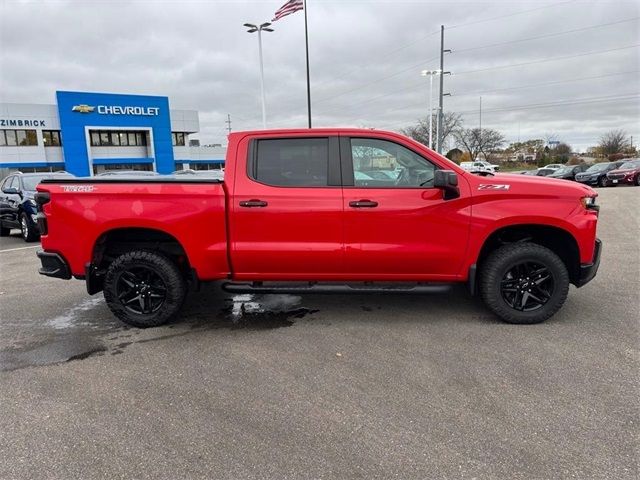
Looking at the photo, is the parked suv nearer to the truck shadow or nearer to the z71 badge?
the truck shadow

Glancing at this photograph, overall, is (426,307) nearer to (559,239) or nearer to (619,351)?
(559,239)

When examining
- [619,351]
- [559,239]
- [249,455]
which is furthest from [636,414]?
[249,455]

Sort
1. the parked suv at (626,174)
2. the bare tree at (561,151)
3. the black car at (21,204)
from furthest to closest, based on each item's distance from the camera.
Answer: the bare tree at (561,151), the parked suv at (626,174), the black car at (21,204)

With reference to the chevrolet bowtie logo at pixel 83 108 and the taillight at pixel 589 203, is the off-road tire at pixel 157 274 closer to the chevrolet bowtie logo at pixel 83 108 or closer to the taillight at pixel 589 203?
the taillight at pixel 589 203

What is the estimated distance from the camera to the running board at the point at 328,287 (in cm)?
457

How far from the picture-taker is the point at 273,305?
214 inches

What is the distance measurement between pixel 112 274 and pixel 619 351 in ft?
15.4

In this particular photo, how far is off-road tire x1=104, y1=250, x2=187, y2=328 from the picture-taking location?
15.2 feet

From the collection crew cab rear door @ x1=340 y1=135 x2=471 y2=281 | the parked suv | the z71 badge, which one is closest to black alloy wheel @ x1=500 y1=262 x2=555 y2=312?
crew cab rear door @ x1=340 y1=135 x2=471 y2=281

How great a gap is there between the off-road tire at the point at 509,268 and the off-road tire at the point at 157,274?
10.0ft

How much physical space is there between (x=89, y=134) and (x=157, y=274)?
46.3 metres

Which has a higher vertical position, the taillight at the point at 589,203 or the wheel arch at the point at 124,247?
the taillight at the point at 589,203

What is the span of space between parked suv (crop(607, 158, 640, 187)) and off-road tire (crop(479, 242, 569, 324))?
25392 mm

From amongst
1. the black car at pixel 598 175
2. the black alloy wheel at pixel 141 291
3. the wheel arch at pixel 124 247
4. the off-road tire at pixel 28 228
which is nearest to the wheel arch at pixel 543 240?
the wheel arch at pixel 124 247
